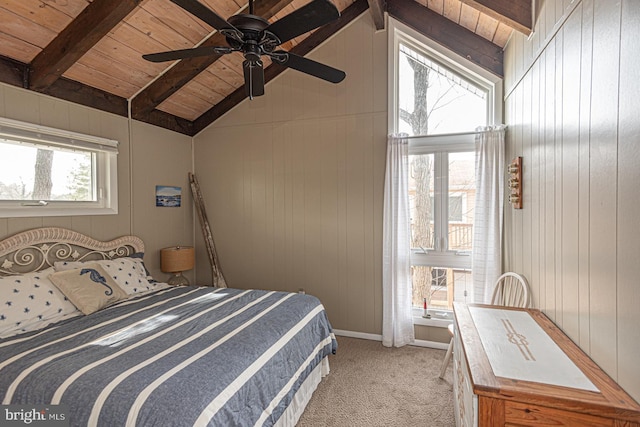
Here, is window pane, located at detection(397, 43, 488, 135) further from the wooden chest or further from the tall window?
the wooden chest

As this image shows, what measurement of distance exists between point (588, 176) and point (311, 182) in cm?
269

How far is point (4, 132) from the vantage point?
243 centimetres

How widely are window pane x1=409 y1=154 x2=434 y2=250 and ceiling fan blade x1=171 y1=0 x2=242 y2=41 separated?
221 centimetres

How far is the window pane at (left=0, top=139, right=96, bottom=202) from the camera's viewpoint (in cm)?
260

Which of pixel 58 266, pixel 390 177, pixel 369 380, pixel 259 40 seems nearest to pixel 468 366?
pixel 369 380

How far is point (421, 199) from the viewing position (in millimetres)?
3396

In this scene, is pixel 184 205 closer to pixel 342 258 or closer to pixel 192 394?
pixel 342 258

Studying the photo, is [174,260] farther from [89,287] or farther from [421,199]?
[421,199]

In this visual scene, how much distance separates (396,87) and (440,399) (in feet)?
9.41

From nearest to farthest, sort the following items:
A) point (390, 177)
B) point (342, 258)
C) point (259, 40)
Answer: point (259, 40), point (390, 177), point (342, 258)

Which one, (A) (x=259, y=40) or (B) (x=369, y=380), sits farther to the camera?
(B) (x=369, y=380)

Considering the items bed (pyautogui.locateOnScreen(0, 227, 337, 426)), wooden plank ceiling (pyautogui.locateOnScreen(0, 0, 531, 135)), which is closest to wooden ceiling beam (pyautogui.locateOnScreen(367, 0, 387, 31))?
wooden plank ceiling (pyautogui.locateOnScreen(0, 0, 531, 135))

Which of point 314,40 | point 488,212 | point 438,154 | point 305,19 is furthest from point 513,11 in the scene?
point 314,40

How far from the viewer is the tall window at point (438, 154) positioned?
10.6ft
